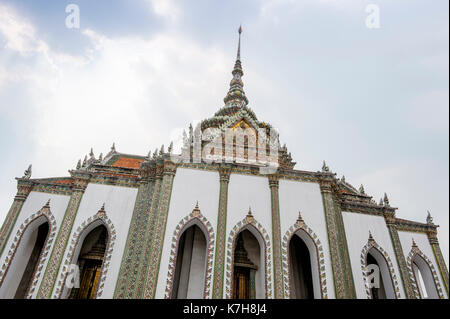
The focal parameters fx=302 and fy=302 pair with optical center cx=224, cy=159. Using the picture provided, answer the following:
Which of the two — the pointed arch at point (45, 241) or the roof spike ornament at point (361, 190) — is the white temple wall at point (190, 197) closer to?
the pointed arch at point (45, 241)

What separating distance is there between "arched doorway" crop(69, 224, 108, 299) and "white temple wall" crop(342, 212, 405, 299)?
36.2 ft

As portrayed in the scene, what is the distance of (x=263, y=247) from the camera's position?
12.1 metres

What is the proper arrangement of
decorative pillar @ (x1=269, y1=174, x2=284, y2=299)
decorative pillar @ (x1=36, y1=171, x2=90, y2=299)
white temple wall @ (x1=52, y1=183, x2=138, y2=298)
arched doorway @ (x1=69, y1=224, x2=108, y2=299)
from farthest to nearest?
arched doorway @ (x1=69, y1=224, x2=108, y2=299) < white temple wall @ (x1=52, y1=183, x2=138, y2=298) < decorative pillar @ (x1=36, y1=171, x2=90, y2=299) < decorative pillar @ (x1=269, y1=174, x2=284, y2=299)

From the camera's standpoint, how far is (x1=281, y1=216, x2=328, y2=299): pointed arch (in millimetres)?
11482

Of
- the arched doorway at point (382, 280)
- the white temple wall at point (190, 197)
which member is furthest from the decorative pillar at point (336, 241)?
the white temple wall at point (190, 197)

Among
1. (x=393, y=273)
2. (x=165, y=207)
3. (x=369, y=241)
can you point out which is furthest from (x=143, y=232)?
(x=393, y=273)

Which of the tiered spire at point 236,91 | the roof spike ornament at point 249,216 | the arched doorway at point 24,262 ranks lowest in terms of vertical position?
the arched doorway at point 24,262

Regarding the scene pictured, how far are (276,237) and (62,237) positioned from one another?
28.7ft

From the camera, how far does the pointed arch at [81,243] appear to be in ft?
37.8

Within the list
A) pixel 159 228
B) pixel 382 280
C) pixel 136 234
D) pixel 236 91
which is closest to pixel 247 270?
pixel 159 228

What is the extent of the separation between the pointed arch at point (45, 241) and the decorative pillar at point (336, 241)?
38.0ft

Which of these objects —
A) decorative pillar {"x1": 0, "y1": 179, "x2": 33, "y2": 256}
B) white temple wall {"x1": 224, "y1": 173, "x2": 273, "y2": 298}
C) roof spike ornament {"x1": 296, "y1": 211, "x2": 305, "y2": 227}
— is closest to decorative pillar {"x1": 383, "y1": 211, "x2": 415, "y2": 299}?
roof spike ornament {"x1": 296, "y1": 211, "x2": 305, "y2": 227}

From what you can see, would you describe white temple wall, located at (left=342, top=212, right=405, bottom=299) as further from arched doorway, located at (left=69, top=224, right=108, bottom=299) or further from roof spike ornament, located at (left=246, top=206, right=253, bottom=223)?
arched doorway, located at (left=69, top=224, right=108, bottom=299)

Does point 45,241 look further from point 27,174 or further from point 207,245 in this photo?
point 207,245
